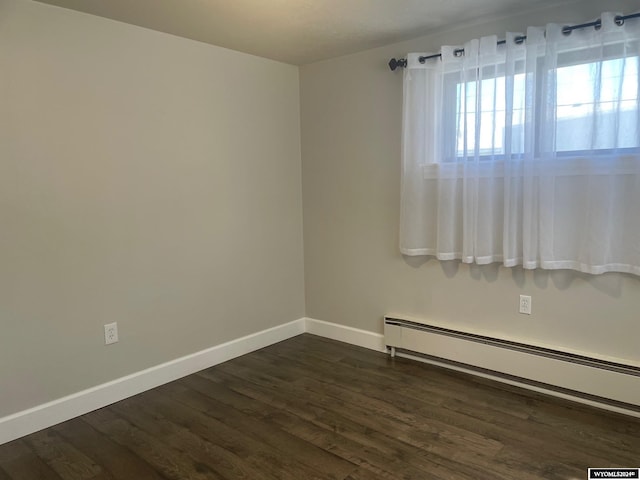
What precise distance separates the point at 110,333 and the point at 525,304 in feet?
8.19

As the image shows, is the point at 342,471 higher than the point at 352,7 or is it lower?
lower

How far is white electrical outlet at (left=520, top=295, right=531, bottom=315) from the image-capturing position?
280 centimetres

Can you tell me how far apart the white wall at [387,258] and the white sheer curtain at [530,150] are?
16 centimetres

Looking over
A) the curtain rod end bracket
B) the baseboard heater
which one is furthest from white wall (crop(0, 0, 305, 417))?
the baseboard heater

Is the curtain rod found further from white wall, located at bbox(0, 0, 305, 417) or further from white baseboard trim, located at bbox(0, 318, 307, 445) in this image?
white baseboard trim, located at bbox(0, 318, 307, 445)

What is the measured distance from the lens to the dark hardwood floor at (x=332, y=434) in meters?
2.06

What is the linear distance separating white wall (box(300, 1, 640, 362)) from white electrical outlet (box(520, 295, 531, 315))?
0.11 ft

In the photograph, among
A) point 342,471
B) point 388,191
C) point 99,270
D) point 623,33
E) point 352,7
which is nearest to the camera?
point 342,471

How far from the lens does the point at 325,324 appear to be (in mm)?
3854

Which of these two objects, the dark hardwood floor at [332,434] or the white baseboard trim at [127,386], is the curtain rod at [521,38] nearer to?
the dark hardwood floor at [332,434]

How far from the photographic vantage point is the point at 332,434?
2.35 m

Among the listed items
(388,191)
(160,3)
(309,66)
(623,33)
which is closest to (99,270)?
(160,3)

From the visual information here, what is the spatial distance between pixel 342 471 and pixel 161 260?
1.70 metres

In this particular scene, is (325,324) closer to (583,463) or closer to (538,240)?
(538,240)
